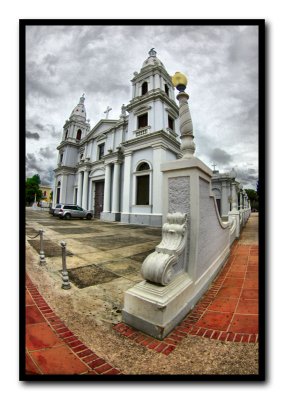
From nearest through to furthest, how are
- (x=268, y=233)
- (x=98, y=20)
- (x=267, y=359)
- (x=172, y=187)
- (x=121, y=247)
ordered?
(x=267, y=359) → (x=268, y=233) → (x=98, y=20) → (x=172, y=187) → (x=121, y=247)

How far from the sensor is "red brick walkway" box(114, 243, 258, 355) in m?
1.50

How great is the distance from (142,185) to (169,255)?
413 inches

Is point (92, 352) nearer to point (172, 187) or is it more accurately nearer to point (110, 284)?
point (110, 284)

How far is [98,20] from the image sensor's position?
4.63 feet

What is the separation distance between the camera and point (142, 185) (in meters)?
12.1

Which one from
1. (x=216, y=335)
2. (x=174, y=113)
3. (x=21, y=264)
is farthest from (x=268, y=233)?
(x=174, y=113)

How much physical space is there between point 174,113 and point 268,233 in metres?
12.9

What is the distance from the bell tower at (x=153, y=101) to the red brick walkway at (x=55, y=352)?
11.4 metres

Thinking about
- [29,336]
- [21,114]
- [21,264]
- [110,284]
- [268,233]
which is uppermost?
[21,114]

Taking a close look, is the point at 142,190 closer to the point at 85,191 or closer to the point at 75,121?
the point at 85,191

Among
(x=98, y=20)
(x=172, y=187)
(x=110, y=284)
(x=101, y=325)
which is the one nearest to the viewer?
(x=98, y=20)

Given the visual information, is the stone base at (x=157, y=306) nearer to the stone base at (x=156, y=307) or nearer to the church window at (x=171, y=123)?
the stone base at (x=156, y=307)

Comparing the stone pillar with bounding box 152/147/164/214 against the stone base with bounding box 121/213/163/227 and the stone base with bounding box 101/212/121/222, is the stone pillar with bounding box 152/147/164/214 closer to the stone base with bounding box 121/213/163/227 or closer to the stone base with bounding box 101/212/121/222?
the stone base with bounding box 121/213/163/227

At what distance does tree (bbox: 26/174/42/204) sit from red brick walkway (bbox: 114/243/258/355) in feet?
4.43
